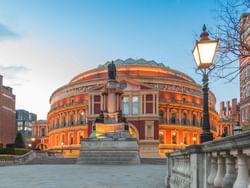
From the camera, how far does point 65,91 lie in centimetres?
10581

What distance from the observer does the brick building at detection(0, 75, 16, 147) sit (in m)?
95.0

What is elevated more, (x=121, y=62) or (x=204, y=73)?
(x=121, y=62)

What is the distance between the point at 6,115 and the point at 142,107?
3542 cm

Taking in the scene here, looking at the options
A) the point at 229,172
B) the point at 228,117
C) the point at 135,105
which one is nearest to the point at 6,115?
the point at 135,105

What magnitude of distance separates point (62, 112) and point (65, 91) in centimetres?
578

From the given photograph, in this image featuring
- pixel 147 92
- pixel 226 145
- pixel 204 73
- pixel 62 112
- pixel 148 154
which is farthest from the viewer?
pixel 62 112

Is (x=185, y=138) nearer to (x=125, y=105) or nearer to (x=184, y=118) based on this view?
(x=184, y=118)

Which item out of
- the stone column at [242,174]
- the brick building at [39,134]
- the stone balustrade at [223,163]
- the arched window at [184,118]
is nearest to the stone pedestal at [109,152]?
the stone balustrade at [223,163]

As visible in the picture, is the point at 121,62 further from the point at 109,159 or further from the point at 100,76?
the point at 109,159

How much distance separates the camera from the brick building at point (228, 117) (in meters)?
120

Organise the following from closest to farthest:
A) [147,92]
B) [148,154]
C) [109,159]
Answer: [109,159] → [148,154] → [147,92]

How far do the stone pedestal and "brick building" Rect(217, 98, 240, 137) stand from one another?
147ft

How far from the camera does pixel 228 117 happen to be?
159 meters

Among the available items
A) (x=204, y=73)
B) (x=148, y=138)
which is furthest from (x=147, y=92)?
(x=204, y=73)
